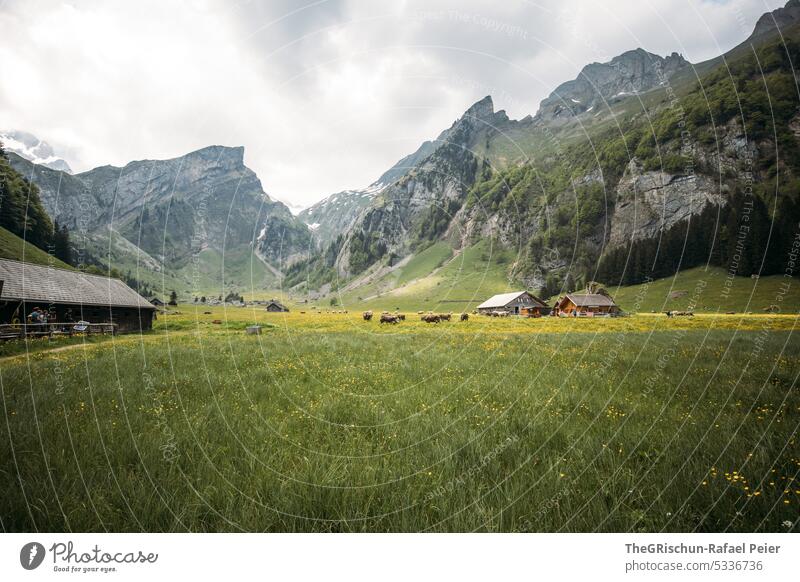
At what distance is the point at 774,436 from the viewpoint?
15.5 feet

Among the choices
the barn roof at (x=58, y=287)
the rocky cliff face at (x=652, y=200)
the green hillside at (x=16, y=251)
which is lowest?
the barn roof at (x=58, y=287)

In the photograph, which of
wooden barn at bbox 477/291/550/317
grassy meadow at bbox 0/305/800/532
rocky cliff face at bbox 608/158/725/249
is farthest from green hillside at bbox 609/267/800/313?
grassy meadow at bbox 0/305/800/532

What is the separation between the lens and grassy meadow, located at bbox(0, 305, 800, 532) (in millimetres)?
3145

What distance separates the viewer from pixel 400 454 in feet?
14.2

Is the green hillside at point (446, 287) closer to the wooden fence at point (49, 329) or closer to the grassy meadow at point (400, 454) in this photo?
the wooden fence at point (49, 329)

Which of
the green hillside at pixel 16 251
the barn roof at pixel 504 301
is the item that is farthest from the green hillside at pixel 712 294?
the green hillside at pixel 16 251

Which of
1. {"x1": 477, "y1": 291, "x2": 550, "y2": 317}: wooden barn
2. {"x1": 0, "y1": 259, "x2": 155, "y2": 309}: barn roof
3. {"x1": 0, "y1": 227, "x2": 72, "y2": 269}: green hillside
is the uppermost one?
{"x1": 0, "y1": 227, "x2": 72, "y2": 269}: green hillside

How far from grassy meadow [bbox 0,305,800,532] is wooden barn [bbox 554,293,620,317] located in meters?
77.8

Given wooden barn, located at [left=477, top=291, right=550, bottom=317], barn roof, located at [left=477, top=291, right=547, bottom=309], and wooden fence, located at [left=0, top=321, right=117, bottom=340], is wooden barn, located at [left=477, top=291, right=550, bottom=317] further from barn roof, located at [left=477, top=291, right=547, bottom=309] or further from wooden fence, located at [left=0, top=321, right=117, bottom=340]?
wooden fence, located at [left=0, top=321, right=117, bottom=340]

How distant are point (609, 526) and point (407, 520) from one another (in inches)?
83.6

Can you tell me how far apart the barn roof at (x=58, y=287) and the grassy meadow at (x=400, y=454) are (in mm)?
29874

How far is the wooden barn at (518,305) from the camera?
284ft
